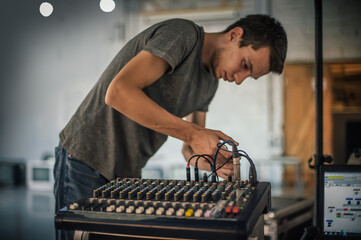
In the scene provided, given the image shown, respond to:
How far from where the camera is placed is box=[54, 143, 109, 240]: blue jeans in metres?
1.25

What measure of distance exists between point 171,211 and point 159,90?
0.57 meters

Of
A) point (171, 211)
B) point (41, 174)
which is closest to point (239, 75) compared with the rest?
point (171, 211)

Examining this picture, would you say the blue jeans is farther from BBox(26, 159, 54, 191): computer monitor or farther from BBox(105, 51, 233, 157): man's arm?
BBox(26, 159, 54, 191): computer monitor

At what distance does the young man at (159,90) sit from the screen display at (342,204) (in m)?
0.28

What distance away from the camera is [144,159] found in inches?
52.6

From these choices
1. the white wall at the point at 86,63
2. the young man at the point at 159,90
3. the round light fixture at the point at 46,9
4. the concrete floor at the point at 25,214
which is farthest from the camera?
the round light fixture at the point at 46,9

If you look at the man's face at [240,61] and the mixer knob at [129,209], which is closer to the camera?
the mixer knob at [129,209]

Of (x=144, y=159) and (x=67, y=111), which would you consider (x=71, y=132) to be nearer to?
(x=144, y=159)

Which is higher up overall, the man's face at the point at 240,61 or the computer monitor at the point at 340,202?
the man's face at the point at 240,61

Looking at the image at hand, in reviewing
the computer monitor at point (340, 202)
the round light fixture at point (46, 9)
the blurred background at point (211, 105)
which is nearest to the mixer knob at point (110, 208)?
the computer monitor at point (340, 202)

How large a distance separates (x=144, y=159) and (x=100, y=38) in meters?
5.16

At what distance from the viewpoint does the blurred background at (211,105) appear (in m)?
5.32

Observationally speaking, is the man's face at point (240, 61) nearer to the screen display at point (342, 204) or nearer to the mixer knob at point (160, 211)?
the screen display at point (342, 204)

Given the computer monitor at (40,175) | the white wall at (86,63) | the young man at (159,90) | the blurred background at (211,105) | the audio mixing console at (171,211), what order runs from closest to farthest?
1. the audio mixing console at (171,211)
2. the young man at (159,90)
3. the blurred background at (211,105)
4. the white wall at (86,63)
5. the computer monitor at (40,175)
